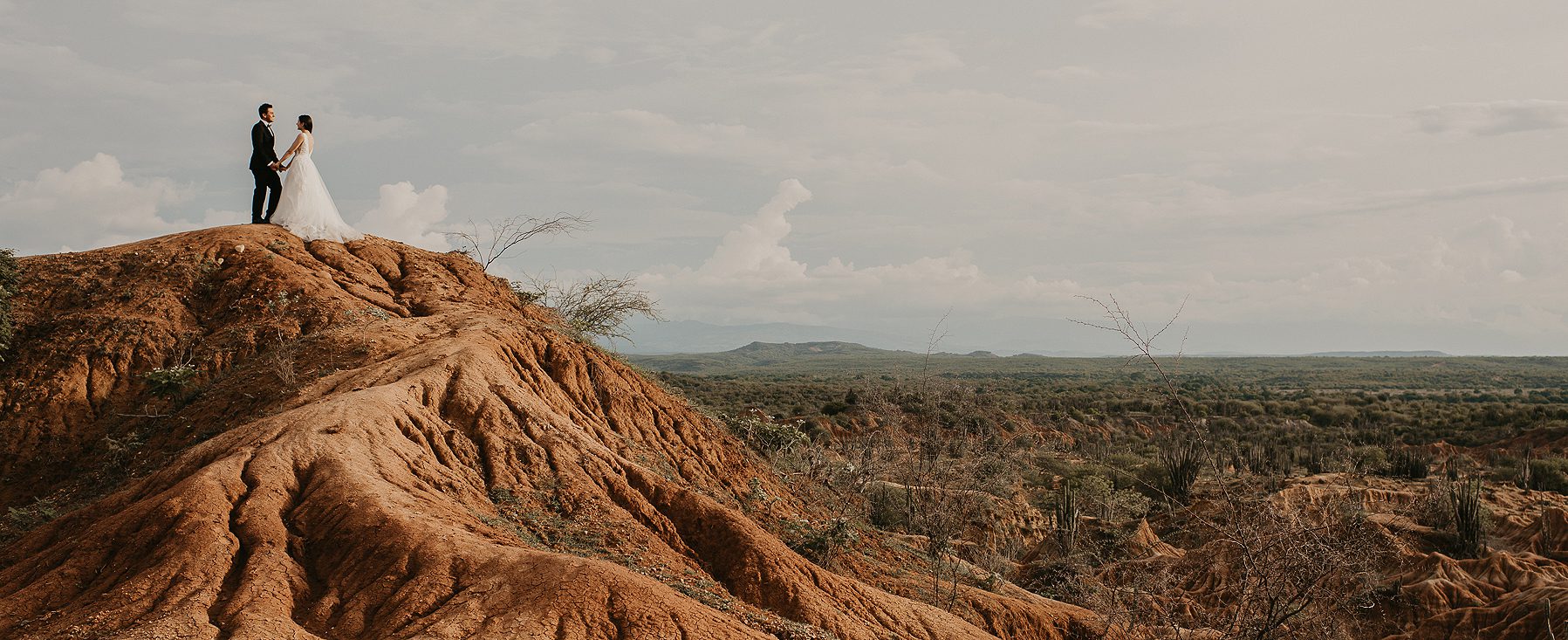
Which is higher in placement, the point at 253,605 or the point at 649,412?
the point at 649,412

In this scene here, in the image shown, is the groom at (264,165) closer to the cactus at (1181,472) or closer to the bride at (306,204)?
the bride at (306,204)

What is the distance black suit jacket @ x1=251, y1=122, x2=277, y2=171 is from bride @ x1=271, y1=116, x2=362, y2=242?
0.22m

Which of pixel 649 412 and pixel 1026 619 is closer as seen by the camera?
pixel 1026 619

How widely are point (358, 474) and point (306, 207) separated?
9.53 meters

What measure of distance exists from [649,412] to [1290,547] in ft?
30.9

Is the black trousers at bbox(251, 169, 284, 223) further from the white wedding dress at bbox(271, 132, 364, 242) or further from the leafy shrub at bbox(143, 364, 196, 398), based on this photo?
the leafy shrub at bbox(143, 364, 196, 398)

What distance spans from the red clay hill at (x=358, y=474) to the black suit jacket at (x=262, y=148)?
3.96 ft

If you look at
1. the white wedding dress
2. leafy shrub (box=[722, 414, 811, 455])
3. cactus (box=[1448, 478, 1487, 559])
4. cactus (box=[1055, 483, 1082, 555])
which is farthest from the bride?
cactus (box=[1448, 478, 1487, 559])

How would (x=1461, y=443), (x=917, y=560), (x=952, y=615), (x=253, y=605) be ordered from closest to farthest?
(x=253, y=605), (x=952, y=615), (x=917, y=560), (x=1461, y=443)

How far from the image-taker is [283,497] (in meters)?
8.51

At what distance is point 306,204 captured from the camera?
54.3 feet

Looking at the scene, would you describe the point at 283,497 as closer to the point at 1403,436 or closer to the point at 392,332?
the point at 392,332

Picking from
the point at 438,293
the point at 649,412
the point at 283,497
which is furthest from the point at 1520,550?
the point at 283,497

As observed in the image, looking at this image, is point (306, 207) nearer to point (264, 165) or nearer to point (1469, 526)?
point (264, 165)
